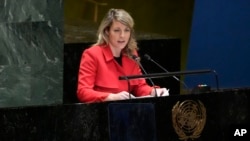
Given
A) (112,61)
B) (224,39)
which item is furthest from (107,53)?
(224,39)

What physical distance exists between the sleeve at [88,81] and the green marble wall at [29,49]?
513 mm

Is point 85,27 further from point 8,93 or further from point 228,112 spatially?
point 228,112

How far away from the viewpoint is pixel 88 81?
4.91 meters

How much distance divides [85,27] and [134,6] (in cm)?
95

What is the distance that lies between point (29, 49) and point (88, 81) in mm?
683

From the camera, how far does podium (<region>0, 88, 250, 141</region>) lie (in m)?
3.83

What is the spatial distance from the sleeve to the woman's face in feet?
0.62

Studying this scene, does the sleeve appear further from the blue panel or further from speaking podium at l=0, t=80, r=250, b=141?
the blue panel

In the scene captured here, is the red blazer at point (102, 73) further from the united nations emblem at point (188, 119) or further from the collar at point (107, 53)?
the united nations emblem at point (188, 119)

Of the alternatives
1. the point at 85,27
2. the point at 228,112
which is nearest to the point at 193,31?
the point at 85,27

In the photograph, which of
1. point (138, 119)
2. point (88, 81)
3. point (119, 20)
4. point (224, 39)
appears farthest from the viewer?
point (224, 39)

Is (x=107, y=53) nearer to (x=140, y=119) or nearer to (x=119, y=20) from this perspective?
(x=119, y=20)

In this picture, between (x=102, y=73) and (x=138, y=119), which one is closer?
(x=138, y=119)

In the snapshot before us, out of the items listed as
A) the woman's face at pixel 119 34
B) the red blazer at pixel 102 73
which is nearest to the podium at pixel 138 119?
the red blazer at pixel 102 73
